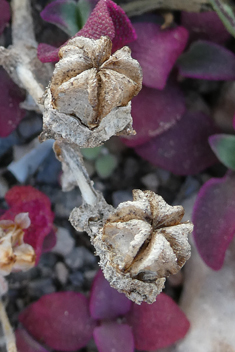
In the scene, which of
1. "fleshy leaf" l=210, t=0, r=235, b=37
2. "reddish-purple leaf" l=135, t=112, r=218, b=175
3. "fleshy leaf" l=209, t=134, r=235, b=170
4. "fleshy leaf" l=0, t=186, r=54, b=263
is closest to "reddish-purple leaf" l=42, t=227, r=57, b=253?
"fleshy leaf" l=0, t=186, r=54, b=263

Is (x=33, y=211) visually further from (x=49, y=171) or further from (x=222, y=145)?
(x=222, y=145)

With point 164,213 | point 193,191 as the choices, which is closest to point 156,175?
point 193,191

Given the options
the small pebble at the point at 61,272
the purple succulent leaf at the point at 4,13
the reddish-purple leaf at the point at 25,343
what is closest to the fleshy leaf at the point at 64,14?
the purple succulent leaf at the point at 4,13

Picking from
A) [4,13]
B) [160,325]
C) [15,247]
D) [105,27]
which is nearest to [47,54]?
[105,27]

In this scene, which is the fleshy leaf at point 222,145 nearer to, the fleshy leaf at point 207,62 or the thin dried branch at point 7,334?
the fleshy leaf at point 207,62

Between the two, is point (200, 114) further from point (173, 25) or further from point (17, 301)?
point (17, 301)

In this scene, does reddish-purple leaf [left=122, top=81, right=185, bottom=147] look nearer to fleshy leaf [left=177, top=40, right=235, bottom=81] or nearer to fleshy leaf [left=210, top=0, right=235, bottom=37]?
fleshy leaf [left=177, top=40, right=235, bottom=81]
